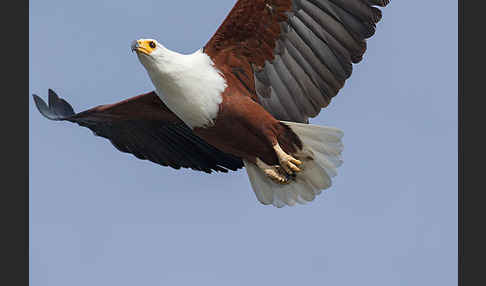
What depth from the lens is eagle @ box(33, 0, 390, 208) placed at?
28.5 ft

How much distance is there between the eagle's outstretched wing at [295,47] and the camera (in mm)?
8719

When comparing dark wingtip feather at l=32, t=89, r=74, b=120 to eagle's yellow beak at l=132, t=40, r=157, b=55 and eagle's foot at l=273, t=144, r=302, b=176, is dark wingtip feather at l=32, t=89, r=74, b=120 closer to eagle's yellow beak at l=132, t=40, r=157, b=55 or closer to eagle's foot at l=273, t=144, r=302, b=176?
Answer: eagle's yellow beak at l=132, t=40, r=157, b=55

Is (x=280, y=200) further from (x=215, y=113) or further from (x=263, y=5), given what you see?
(x=263, y=5)

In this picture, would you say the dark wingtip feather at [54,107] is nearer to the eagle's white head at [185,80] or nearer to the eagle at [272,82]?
the eagle at [272,82]

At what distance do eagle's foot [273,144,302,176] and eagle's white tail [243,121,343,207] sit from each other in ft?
0.46

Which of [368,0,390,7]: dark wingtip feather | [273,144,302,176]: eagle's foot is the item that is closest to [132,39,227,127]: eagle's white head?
[273,144,302,176]: eagle's foot

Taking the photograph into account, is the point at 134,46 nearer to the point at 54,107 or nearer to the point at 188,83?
the point at 188,83

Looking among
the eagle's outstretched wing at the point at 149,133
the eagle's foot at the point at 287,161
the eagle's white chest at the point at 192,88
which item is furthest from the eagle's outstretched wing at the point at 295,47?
the eagle's outstretched wing at the point at 149,133

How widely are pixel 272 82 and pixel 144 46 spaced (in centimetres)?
126

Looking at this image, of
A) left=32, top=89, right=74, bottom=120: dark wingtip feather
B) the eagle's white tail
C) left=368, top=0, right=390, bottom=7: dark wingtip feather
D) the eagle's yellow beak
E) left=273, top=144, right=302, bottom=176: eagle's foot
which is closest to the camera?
the eagle's yellow beak

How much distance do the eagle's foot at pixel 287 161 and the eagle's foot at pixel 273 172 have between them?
175 mm

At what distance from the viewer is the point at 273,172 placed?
9328 mm

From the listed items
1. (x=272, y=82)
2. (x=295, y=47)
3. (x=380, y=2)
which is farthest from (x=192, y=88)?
(x=380, y=2)

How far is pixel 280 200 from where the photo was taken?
9.62 m
